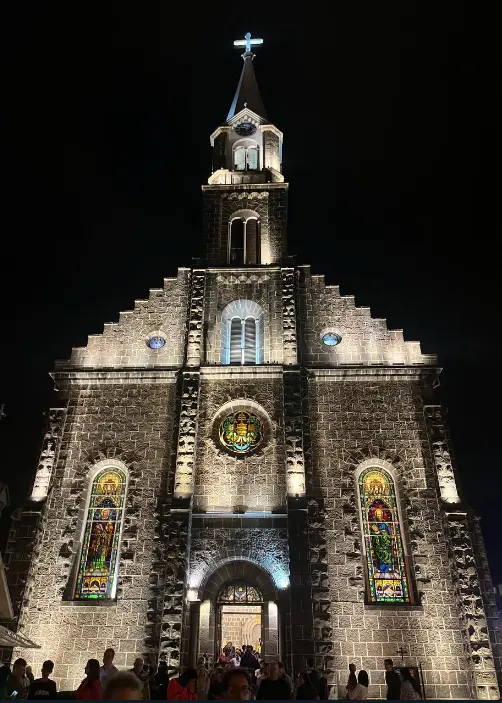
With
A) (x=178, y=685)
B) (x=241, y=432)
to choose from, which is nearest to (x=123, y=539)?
(x=241, y=432)

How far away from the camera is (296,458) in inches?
763

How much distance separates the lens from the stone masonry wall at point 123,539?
56.0ft

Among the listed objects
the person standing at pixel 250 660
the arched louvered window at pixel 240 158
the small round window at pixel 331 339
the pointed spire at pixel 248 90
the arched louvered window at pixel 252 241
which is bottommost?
the person standing at pixel 250 660

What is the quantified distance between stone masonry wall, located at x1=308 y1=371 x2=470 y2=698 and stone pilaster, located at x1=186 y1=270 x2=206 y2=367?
4728mm

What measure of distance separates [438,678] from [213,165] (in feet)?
78.1

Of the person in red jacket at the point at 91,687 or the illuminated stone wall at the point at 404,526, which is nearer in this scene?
the person in red jacket at the point at 91,687

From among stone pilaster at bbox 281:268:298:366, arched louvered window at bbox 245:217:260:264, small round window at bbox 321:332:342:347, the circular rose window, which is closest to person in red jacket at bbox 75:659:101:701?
the circular rose window

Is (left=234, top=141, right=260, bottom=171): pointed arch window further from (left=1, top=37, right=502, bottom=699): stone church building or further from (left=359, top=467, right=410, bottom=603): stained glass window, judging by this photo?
(left=359, top=467, right=410, bottom=603): stained glass window

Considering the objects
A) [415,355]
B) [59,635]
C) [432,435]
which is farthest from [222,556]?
[415,355]

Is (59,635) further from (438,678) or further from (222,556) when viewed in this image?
(438,678)

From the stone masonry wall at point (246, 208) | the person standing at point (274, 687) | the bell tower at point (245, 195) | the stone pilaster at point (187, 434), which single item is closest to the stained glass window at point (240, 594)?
the stone pilaster at point (187, 434)

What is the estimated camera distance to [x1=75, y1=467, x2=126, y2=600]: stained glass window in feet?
59.9

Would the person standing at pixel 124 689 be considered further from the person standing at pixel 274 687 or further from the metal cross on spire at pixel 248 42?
the metal cross on spire at pixel 248 42

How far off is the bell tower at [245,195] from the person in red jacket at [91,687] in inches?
699
